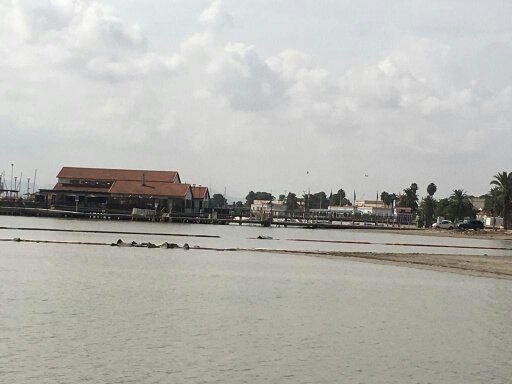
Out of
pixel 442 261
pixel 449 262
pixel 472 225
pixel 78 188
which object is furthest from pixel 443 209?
pixel 449 262

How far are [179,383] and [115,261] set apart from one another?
32387 millimetres

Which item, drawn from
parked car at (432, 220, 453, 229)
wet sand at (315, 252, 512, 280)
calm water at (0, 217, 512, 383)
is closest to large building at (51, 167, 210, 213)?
parked car at (432, 220, 453, 229)

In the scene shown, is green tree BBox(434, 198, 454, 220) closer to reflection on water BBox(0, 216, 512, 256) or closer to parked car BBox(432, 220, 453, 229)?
parked car BBox(432, 220, 453, 229)

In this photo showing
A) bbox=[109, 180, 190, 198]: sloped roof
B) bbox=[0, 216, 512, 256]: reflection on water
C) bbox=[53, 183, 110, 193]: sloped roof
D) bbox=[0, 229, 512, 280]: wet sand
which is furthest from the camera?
bbox=[53, 183, 110, 193]: sloped roof

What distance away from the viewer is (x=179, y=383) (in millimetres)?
17344

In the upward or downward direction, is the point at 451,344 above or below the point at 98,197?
below

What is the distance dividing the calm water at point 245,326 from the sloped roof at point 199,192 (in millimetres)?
114367

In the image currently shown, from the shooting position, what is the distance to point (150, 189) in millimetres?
149750

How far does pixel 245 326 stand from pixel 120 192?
417ft

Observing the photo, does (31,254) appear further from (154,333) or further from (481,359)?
(481,359)

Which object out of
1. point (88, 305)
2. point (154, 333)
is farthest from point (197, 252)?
point (154, 333)

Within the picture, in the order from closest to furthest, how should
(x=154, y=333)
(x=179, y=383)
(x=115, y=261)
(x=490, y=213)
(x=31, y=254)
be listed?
(x=179, y=383) < (x=154, y=333) < (x=115, y=261) < (x=31, y=254) < (x=490, y=213)

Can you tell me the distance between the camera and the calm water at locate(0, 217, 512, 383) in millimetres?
18953

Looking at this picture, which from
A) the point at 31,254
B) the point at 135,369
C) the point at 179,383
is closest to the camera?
the point at 179,383
